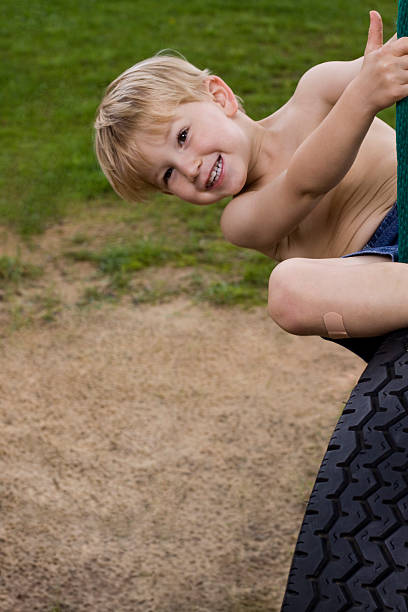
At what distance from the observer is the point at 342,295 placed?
4.63 feet

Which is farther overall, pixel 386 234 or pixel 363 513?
pixel 386 234

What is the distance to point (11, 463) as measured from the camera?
279 cm

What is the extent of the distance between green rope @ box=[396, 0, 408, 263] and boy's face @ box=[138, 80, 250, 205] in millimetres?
520

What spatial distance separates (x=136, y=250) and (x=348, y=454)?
316 cm

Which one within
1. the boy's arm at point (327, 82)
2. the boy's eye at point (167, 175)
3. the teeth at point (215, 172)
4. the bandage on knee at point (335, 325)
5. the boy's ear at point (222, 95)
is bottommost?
the bandage on knee at point (335, 325)

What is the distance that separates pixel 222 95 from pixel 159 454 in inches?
52.1

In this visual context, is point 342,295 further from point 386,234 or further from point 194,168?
point 194,168

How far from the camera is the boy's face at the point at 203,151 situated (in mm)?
1832

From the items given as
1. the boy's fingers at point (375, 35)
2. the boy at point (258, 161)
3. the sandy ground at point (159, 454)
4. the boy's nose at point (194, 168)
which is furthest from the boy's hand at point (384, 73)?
the sandy ground at point (159, 454)

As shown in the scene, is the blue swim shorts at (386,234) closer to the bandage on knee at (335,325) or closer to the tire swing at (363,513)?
the bandage on knee at (335,325)

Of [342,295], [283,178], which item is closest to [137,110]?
[283,178]

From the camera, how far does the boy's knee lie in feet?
4.73

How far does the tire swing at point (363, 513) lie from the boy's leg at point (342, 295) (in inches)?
3.8

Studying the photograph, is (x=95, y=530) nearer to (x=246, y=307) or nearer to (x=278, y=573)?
(x=278, y=573)
